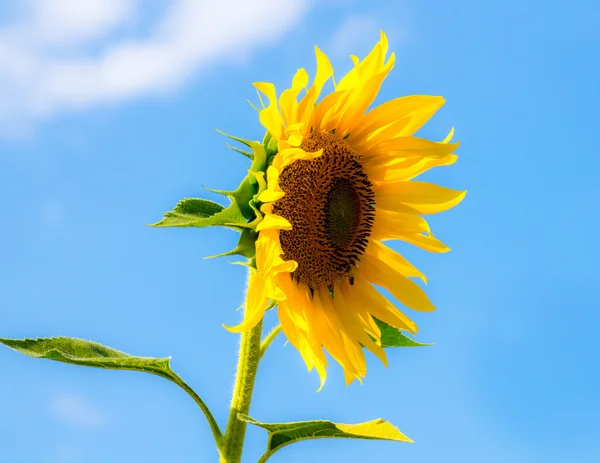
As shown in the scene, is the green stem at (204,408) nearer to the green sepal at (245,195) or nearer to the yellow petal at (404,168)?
the green sepal at (245,195)

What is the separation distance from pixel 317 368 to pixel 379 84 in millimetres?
1624

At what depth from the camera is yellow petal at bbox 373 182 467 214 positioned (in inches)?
166

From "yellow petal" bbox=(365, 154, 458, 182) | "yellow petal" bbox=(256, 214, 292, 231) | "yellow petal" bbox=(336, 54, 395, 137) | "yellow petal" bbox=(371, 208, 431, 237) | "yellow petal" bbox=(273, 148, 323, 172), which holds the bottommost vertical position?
"yellow petal" bbox=(256, 214, 292, 231)

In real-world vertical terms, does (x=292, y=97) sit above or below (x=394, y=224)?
above

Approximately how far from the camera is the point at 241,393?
3.80 meters

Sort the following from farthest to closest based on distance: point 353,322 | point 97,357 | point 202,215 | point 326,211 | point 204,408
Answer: point 353,322 < point 326,211 < point 204,408 < point 97,357 < point 202,215

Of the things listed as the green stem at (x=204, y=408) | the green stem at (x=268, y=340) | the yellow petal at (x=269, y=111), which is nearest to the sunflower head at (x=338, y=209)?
the yellow petal at (x=269, y=111)

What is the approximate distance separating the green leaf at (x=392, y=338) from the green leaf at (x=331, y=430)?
0.65 m

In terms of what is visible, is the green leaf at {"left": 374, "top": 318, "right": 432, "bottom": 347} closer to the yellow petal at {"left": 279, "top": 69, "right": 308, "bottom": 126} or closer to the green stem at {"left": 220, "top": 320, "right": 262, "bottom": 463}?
the green stem at {"left": 220, "top": 320, "right": 262, "bottom": 463}

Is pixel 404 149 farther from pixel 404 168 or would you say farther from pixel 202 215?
pixel 202 215

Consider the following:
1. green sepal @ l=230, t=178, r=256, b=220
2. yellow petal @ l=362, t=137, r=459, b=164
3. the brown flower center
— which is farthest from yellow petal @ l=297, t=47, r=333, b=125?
yellow petal @ l=362, t=137, r=459, b=164

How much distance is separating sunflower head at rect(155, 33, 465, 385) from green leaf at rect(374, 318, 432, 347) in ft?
0.14

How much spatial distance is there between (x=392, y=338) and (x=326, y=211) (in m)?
0.92

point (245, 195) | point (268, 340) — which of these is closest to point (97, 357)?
point (268, 340)
